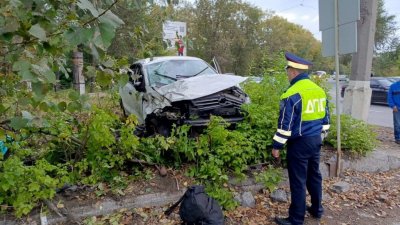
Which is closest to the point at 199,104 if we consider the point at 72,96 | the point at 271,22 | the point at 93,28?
the point at 72,96

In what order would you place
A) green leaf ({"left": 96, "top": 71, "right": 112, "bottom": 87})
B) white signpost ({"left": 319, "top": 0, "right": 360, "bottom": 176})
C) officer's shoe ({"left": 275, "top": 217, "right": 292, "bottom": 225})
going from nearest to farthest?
green leaf ({"left": 96, "top": 71, "right": 112, "bottom": 87})
officer's shoe ({"left": 275, "top": 217, "right": 292, "bottom": 225})
white signpost ({"left": 319, "top": 0, "right": 360, "bottom": 176})

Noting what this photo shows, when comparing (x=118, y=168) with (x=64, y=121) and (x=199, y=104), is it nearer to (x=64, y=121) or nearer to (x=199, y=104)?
(x=64, y=121)

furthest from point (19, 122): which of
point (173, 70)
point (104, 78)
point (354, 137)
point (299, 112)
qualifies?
point (354, 137)

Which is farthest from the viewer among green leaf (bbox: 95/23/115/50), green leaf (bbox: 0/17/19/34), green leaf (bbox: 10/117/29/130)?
green leaf (bbox: 10/117/29/130)

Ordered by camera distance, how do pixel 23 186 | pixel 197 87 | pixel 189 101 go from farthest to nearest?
pixel 197 87, pixel 189 101, pixel 23 186

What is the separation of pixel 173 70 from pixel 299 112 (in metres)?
3.68

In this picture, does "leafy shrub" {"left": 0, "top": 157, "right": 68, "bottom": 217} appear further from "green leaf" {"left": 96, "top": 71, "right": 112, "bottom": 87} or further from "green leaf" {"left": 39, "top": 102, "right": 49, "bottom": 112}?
"green leaf" {"left": 96, "top": 71, "right": 112, "bottom": 87}

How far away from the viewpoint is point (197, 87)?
5.59 meters

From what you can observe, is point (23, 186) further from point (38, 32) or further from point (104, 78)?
A: point (38, 32)

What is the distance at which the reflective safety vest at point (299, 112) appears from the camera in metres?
3.65

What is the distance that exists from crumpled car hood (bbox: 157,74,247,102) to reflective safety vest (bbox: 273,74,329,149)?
1.93 m

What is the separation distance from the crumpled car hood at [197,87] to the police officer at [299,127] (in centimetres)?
185

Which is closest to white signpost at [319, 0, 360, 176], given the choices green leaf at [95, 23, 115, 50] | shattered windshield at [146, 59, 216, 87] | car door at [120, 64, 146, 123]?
shattered windshield at [146, 59, 216, 87]

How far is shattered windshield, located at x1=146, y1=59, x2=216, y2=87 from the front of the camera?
6562 millimetres
